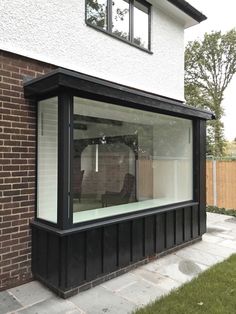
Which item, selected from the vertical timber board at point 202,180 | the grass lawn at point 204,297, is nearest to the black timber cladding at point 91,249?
the grass lawn at point 204,297

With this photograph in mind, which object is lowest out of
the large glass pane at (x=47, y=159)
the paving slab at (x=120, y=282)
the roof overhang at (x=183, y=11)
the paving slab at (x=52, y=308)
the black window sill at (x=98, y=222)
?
the paving slab at (x=120, y=282)

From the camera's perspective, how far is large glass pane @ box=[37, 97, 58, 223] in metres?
4.09

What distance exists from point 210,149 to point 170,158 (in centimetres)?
1609

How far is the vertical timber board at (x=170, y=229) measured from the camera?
18.1 ft

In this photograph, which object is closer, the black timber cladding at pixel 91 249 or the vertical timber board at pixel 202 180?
the black timber cladding at pixel 91 249

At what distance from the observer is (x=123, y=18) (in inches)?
239

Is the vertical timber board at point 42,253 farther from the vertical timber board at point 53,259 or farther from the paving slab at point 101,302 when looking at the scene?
the paving slab at point 101,302

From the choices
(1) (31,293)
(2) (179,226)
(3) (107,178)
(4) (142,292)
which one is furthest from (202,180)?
(1) (31,293)

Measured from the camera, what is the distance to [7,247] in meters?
4.01

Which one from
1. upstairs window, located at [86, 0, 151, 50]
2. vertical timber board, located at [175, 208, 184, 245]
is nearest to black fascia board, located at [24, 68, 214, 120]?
upstairs window, located at [86, 0, 151, 50]

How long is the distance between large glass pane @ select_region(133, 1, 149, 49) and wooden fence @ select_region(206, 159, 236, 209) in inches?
209

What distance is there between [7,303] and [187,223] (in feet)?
12.1

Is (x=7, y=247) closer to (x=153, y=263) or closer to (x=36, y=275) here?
(x=36, y=275)

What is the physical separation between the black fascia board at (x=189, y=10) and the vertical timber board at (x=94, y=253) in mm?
5369
